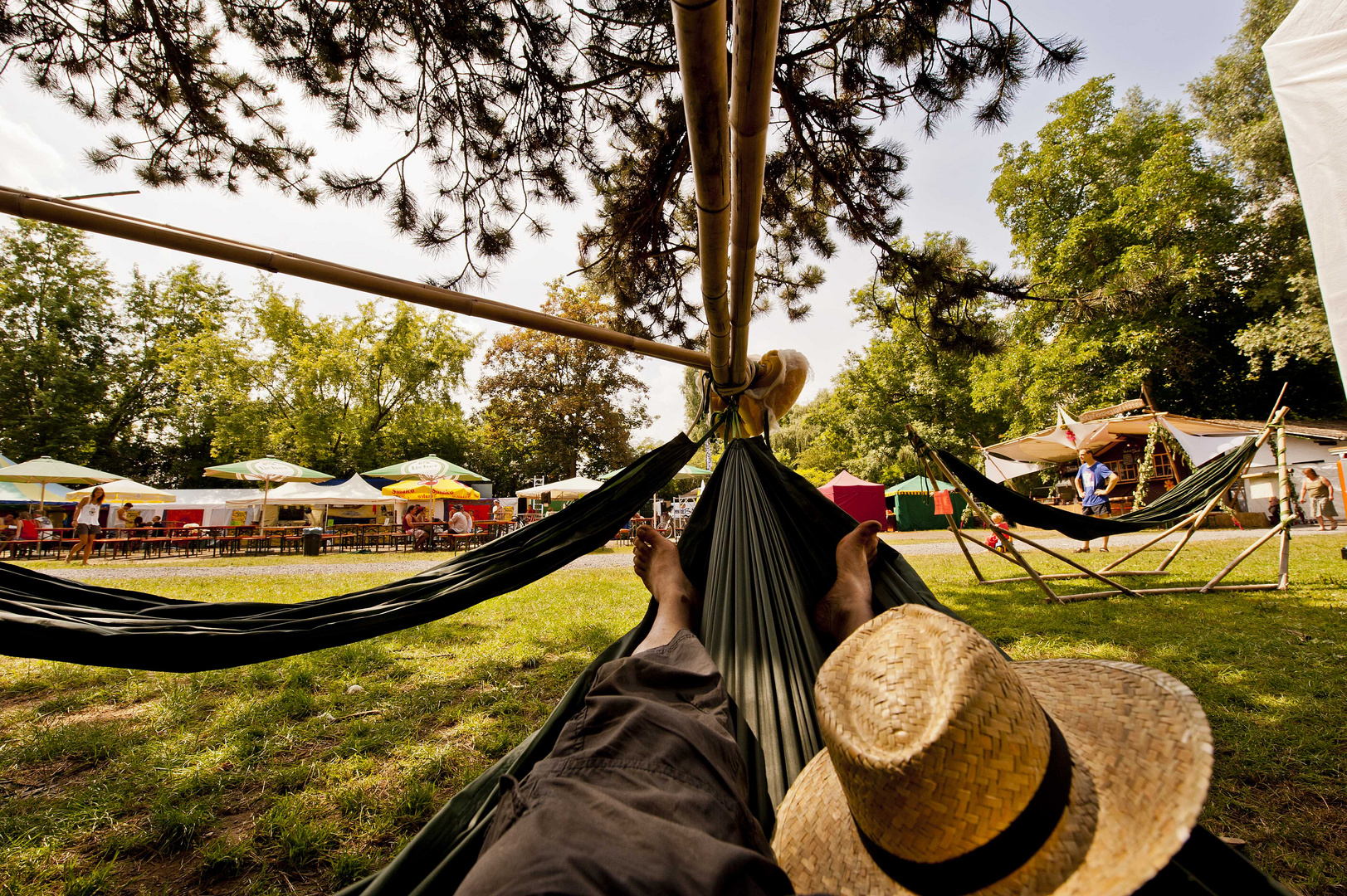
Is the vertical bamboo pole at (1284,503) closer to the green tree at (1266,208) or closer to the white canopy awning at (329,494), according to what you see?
the green tree at (1266,208)

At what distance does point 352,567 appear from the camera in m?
6.15

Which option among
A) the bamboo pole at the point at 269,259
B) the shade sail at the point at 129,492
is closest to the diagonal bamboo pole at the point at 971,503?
the bamboo pole at the point at 269,259

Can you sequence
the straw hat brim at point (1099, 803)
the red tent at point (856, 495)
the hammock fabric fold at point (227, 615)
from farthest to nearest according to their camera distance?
the red tent at point (856, 495)
the hammock fabric fold at point (227, 615)
the straw hat brim at point (1099, 803)

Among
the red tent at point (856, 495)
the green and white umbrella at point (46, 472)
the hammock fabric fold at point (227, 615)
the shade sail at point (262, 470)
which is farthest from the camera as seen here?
the red tent at point (856, 495)

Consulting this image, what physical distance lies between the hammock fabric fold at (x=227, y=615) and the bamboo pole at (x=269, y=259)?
0.70 meters

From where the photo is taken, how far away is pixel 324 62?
236 centimetres

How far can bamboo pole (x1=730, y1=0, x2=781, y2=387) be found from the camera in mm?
761

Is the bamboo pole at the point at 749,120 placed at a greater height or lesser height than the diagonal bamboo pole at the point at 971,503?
greater

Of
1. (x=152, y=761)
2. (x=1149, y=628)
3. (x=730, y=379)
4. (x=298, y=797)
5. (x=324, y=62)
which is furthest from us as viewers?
(x=1149, y=628)

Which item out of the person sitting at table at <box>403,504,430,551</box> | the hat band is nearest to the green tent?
the person sitting at table at <box>403,504,430,551</box>

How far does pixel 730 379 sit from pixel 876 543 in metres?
0.95

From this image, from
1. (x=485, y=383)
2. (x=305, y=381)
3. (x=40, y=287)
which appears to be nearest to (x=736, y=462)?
(x=485, y=383)

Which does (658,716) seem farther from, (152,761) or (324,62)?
(324,62)

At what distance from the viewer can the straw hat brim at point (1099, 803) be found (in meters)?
0.47
